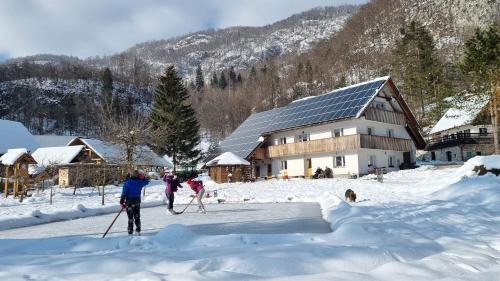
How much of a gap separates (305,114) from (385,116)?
7311mm

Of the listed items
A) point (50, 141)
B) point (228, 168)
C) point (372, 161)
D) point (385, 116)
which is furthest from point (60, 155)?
point (50, 141)

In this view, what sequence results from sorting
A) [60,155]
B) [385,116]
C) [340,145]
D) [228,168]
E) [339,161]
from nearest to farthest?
[340,145] < [339,161] < [228,168] < [385,116] < [60,155]

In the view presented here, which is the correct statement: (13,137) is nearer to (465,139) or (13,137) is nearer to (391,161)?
(391,161)

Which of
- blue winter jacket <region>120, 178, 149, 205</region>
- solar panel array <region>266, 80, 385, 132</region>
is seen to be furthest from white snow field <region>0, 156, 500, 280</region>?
solar panel array <region>266, 80, 385, 132</region>

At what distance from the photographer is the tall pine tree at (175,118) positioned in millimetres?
46031


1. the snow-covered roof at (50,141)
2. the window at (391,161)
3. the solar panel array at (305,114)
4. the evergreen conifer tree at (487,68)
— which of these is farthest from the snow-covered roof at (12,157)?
the snow-covered roof at (50,141)

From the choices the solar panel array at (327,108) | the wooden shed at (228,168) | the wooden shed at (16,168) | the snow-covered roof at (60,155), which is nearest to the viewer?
the wooden shed at (16,168)

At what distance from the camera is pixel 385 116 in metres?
38.8

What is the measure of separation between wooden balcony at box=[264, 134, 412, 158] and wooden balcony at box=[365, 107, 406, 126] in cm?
166

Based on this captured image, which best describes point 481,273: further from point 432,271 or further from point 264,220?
point 264,220

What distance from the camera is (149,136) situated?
27219 millimetres

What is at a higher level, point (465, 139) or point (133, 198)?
point (465, 139)

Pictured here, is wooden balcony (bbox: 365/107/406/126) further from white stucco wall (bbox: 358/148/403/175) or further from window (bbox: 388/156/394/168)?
window (bbox: 388/156/394/168)

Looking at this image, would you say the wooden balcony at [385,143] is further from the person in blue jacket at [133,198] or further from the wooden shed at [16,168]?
the person in blue jacket at [133,198]
